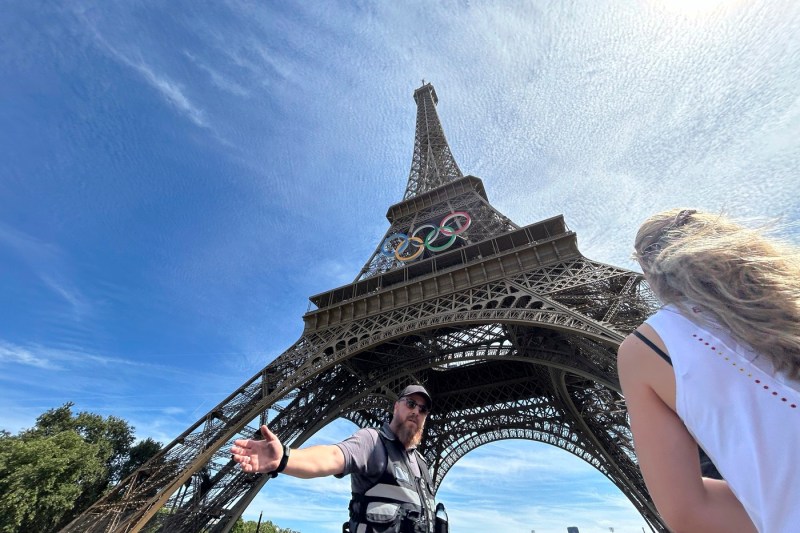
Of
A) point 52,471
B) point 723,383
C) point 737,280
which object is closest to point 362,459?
point 723,383

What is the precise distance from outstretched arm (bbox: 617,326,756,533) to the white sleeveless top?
0.07 m

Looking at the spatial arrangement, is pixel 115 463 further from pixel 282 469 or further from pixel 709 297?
pixel 709 297

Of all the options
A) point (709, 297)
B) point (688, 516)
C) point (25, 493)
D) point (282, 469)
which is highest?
point (25, 493)

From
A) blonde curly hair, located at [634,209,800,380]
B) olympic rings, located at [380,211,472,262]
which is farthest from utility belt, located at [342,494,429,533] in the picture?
olympic rings, located at [380,211,472,262]

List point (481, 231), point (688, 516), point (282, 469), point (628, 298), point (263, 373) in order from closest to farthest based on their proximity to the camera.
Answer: point (688, 516), point (282, 469), point (628, 298), point (263, 373), point (481, 231)

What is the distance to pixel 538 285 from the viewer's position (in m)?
12.9

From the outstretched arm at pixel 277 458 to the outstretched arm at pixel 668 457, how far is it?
132cm

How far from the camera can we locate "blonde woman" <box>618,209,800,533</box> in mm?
910

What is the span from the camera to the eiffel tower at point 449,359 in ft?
37.7

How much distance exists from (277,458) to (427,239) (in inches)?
679

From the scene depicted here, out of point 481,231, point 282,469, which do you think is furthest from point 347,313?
point 282,469

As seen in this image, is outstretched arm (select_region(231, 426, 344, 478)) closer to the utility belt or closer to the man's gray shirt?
the man's gray shirt

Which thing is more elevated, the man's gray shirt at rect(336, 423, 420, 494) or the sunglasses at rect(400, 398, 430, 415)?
the sunglasses at rect(400, 398, 430, 415)

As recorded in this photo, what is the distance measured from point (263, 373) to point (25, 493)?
11.2m
